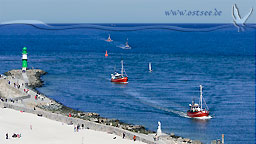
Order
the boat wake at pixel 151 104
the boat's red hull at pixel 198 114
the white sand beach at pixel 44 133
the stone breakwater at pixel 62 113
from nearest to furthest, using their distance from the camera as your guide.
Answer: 1. the white sand beach at pixel 44 133
2. the stone breakwater at pixel 62 113
3. the boat's red hull at pixel 198 114
4. the boat wake at pixel 151 104

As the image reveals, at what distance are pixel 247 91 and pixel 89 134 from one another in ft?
138

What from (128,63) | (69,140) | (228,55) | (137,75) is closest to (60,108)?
(69,140)

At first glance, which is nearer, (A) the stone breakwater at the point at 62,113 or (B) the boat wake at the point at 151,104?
(A) the stone breakwater at the point at 62,113

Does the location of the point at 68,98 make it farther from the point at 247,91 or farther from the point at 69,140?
the point at 69,140

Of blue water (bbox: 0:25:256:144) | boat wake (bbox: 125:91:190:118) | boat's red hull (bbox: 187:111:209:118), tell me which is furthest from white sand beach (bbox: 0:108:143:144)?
boat's red hull (bbox: 187:111:209:118)

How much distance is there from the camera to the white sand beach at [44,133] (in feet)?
143

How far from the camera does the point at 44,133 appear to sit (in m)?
46.3

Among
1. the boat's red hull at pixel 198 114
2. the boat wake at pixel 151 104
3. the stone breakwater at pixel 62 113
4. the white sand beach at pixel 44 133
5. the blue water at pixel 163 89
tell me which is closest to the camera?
the white sand beach at pixel 44 133

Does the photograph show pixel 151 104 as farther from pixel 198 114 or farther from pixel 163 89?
pixel 163 89

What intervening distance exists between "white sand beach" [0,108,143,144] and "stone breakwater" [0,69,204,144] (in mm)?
738

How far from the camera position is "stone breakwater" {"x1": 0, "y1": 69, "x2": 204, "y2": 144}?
4703 centimetres

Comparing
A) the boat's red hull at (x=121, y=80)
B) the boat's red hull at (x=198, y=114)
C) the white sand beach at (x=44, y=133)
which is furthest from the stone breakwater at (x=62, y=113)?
the boat's red hull at (x=121, y=80)

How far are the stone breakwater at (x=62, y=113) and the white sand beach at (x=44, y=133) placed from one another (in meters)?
0.74

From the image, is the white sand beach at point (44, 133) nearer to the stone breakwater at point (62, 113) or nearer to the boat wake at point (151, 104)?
the stone breakwater at point (62, 113)
